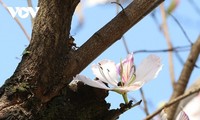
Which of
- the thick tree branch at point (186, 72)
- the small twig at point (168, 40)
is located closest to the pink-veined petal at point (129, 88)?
the thick tree branch at point (186, 72)

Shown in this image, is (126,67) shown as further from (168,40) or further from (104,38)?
(168,40)

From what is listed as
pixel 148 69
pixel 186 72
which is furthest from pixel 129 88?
pixel 186 72

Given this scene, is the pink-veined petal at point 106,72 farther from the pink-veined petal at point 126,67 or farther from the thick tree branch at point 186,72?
the thick tree branch at point 186,72

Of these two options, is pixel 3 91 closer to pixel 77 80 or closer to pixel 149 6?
pixel 77 80

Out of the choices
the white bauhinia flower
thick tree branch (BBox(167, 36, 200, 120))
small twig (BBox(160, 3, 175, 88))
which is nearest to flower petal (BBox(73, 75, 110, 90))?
the white bauhinia flower

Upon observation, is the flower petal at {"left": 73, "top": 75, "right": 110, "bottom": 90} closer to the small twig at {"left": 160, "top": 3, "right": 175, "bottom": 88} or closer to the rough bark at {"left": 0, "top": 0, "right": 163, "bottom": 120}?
the rough bark at {"left": 0, "top": 0, "right": 163, "bottom": 120}
